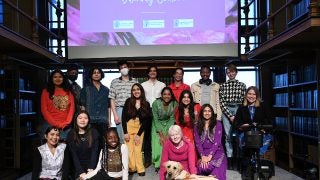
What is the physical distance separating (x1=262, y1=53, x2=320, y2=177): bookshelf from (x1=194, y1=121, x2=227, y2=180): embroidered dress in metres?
1.06

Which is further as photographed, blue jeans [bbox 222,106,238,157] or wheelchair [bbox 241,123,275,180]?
blue jeans [bbox 222,106,238,157]

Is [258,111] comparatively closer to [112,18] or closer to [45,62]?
[112,18]

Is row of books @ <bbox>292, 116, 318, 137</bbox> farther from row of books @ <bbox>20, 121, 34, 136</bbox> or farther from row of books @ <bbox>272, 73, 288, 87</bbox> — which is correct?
row of books @ <bbox>20, 121, 34, 136</bbox>

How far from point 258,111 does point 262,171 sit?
69 cm

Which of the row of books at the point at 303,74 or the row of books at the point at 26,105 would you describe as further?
the row of books at the point at 26,105

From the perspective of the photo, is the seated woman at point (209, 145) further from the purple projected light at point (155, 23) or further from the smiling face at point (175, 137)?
the purple projected light at point (155, 23)

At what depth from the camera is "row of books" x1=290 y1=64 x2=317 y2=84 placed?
5809mm

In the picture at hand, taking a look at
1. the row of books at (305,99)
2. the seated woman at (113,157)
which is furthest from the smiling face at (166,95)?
the row of books at (305,99)

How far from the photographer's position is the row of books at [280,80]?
7043 millimetres

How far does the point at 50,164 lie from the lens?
4371 mm

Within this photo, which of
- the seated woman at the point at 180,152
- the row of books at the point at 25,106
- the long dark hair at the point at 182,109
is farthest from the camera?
the row of books at the point at 25,106

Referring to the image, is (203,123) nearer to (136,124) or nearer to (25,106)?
(136,124)

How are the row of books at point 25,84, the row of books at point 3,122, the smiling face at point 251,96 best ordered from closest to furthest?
1. the smiling face at point 251,96
2. the row of books at point 3,122
3. the row of books at point 25,84

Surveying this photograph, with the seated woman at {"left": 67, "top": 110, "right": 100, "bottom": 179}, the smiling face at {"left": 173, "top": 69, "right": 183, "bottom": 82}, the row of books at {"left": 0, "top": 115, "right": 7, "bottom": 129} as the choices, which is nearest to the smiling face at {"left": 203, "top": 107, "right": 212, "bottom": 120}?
the smiling face at {"left": 173, "top": 69, "right": 183, "bottom": 82}
